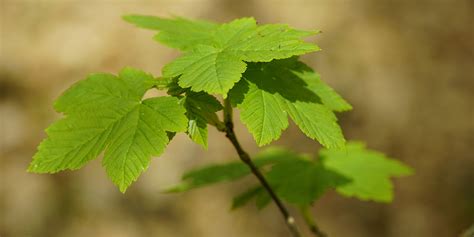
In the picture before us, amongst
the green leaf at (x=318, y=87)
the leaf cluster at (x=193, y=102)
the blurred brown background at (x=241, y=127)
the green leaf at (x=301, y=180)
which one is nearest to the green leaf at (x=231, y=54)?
the leaf cluster at (x=193, y=102)

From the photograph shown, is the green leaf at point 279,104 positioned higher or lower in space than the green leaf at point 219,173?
higher

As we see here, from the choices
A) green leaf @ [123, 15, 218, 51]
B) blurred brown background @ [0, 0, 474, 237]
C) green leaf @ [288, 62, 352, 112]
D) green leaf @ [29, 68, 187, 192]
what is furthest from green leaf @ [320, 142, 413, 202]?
blurred brown background @ [0, 0, 474, 237]

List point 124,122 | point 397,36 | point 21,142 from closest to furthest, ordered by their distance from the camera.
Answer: point 124,122 < point 21,142 < point 397,36

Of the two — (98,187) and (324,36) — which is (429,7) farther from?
(98,187)

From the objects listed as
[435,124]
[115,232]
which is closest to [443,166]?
[435,124]

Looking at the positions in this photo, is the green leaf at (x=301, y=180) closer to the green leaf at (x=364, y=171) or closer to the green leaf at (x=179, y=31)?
the green leaf at (x=364, y=171)

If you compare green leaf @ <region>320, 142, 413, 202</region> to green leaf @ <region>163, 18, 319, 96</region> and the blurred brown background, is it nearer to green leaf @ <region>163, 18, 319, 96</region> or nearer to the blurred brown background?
green leaf @ <region>163, 18, 319, 96</region>
